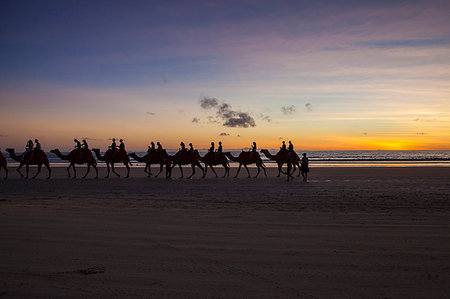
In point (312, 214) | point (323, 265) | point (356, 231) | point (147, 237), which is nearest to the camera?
point (323, 265)

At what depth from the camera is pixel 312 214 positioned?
8.95 metres

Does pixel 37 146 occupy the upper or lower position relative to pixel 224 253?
upper

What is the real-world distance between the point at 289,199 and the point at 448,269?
7733 millimetres

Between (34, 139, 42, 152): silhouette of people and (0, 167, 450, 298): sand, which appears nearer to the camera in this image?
(0, 167, 450, 298): sand

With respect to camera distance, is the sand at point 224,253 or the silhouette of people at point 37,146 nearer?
the sand at point 224,253

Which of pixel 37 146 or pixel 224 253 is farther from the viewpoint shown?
pixel 37 146

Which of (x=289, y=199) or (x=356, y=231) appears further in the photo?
(x=289, y=199)

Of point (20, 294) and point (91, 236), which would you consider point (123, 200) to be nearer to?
point (91, 236)

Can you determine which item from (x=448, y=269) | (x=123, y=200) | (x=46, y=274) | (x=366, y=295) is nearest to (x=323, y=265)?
(x=366, y=295)

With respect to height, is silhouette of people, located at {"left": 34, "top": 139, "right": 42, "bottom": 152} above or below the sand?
above

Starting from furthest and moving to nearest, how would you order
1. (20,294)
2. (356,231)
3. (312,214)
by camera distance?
(312,214), (356,231), (20,294)

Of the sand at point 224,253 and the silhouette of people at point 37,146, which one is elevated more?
the silhouette of people at point 37,146

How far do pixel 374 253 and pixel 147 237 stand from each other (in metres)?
3.46

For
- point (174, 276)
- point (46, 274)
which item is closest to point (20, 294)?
point (46, 274)
